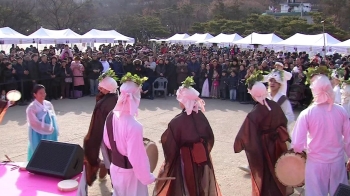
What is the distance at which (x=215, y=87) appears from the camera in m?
14.0

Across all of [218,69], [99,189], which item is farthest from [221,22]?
[99,189]

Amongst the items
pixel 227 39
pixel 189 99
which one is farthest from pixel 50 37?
pixel 189 99

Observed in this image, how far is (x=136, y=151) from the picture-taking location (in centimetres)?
383

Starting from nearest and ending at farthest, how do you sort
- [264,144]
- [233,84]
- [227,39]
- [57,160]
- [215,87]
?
[57,160], [264,144], [233,84], [215,87], [227,39]

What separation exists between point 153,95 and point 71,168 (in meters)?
10.2

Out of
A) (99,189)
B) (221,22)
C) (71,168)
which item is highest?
(221,22)

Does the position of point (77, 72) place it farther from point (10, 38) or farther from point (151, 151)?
point (10, 38)

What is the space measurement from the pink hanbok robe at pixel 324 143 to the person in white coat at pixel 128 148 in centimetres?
180

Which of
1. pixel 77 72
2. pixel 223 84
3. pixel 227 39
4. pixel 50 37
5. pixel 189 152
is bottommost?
pixel 189 152

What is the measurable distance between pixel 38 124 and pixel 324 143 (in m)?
4.00

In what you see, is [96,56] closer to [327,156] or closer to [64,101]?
[64,101]

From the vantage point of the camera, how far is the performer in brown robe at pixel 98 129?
5.66 metres

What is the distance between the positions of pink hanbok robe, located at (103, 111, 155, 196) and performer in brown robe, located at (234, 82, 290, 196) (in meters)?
1.62

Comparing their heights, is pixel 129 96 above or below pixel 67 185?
above
